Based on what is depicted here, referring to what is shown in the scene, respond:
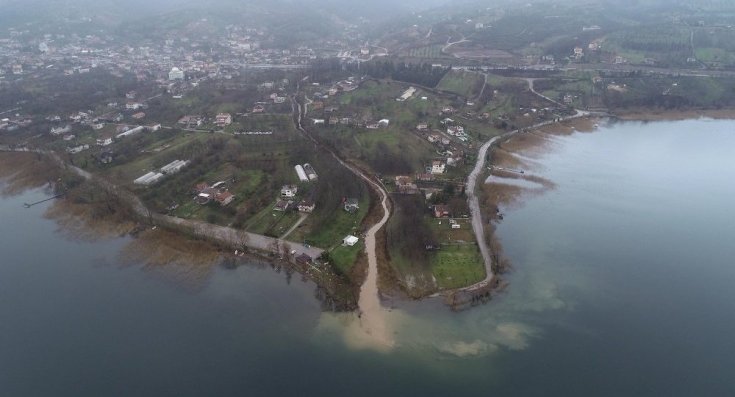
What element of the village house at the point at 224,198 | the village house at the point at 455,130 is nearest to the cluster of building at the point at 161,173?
the village house at the point at 224,198

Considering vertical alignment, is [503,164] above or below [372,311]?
above

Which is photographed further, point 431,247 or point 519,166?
point 519,166

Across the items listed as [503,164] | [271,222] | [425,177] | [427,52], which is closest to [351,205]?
[271,222]

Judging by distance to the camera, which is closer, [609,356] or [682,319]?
[609,356]

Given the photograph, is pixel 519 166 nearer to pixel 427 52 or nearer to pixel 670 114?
pixel 670 114

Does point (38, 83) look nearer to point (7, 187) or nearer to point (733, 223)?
point (7, 187)

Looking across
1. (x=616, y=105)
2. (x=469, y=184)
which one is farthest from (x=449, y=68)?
(x=469, y=184)
